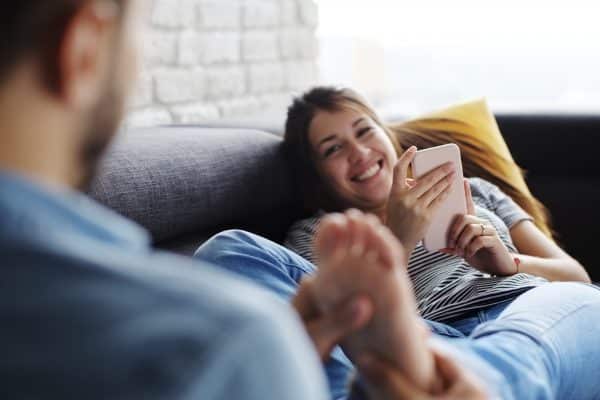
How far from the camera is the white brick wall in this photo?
86.3 inches

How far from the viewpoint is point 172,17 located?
2223mm

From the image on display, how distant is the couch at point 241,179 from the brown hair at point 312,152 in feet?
0.15

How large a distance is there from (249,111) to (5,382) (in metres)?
2.19

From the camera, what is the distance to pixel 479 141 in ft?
6.87

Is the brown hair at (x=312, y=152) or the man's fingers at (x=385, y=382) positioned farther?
the brown hair at (x=312, y=152)

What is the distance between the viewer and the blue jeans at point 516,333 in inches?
43.4

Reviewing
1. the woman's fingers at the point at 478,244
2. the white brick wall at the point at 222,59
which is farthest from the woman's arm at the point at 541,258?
the white brick wall at the point at 222,59

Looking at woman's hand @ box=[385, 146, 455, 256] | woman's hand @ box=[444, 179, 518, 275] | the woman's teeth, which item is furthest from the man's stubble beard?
the woman's teeth

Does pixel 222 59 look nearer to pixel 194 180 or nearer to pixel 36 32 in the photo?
pixel 194 180

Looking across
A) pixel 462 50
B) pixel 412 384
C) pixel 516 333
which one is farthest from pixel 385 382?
pixel 462 50

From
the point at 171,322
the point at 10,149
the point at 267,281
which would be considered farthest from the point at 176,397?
the point at 267,281

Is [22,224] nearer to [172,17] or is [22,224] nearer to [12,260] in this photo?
[12,260]

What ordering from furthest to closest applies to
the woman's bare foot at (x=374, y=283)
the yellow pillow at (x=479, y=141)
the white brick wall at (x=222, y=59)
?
the white brick wall at (x=222, y=59), the yellow pillow at (x=479, y=141), the woman's bare foot at (x=374, y=283)

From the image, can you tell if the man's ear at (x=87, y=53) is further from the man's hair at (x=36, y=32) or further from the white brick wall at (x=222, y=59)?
the white brick wall at (x=222, y=59)
